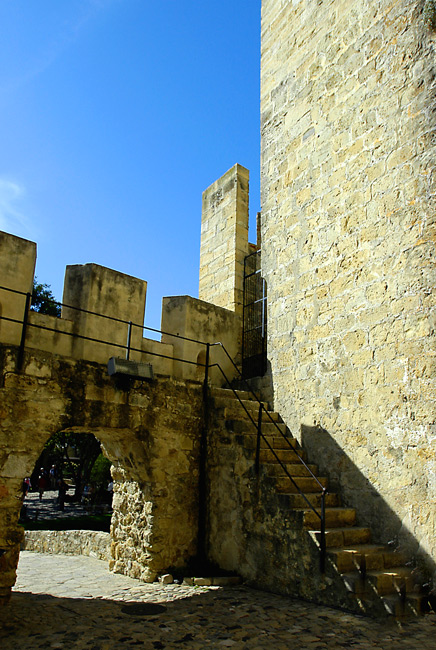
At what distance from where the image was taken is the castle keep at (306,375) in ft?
15.1

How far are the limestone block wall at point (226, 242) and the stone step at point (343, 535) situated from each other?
4.57 m

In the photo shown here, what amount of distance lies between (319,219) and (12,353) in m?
3.83

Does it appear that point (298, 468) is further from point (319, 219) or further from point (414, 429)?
point (319, 219)

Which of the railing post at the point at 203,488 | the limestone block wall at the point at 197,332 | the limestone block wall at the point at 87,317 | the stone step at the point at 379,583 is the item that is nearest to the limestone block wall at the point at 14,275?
the limestone block wall at the point at 87,317

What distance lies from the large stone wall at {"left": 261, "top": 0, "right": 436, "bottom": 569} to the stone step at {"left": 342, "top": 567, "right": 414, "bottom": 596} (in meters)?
0.34

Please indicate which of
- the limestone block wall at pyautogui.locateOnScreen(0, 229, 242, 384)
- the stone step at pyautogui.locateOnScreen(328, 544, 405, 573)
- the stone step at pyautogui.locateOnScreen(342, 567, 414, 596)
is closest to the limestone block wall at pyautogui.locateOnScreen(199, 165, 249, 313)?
the limestone block wall at pyautogui.locateOnScreen(0, 229, 242, 384)

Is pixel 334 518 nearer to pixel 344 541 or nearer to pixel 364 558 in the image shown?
pixel 344 541

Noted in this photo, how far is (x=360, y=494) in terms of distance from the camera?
5.11m

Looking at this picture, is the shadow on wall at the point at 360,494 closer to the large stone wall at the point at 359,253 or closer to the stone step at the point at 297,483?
the large stone wall at the point at 359,253

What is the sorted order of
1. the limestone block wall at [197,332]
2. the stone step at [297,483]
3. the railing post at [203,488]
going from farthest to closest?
1. the limestone block wall at [197,332]
2. the railing post at [203,488]
3. the stone step at [297,483]

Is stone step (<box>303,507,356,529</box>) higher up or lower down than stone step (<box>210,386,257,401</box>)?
lower down

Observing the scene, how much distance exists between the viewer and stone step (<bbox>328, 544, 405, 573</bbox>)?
427 centimetres

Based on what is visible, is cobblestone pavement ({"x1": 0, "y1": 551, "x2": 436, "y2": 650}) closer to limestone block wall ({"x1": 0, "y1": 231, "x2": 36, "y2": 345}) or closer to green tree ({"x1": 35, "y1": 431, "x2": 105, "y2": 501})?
limestone block wall ({"x1": 0, "y1": 231, "x2": 36, "y2": 345})

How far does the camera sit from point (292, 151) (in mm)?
6816
